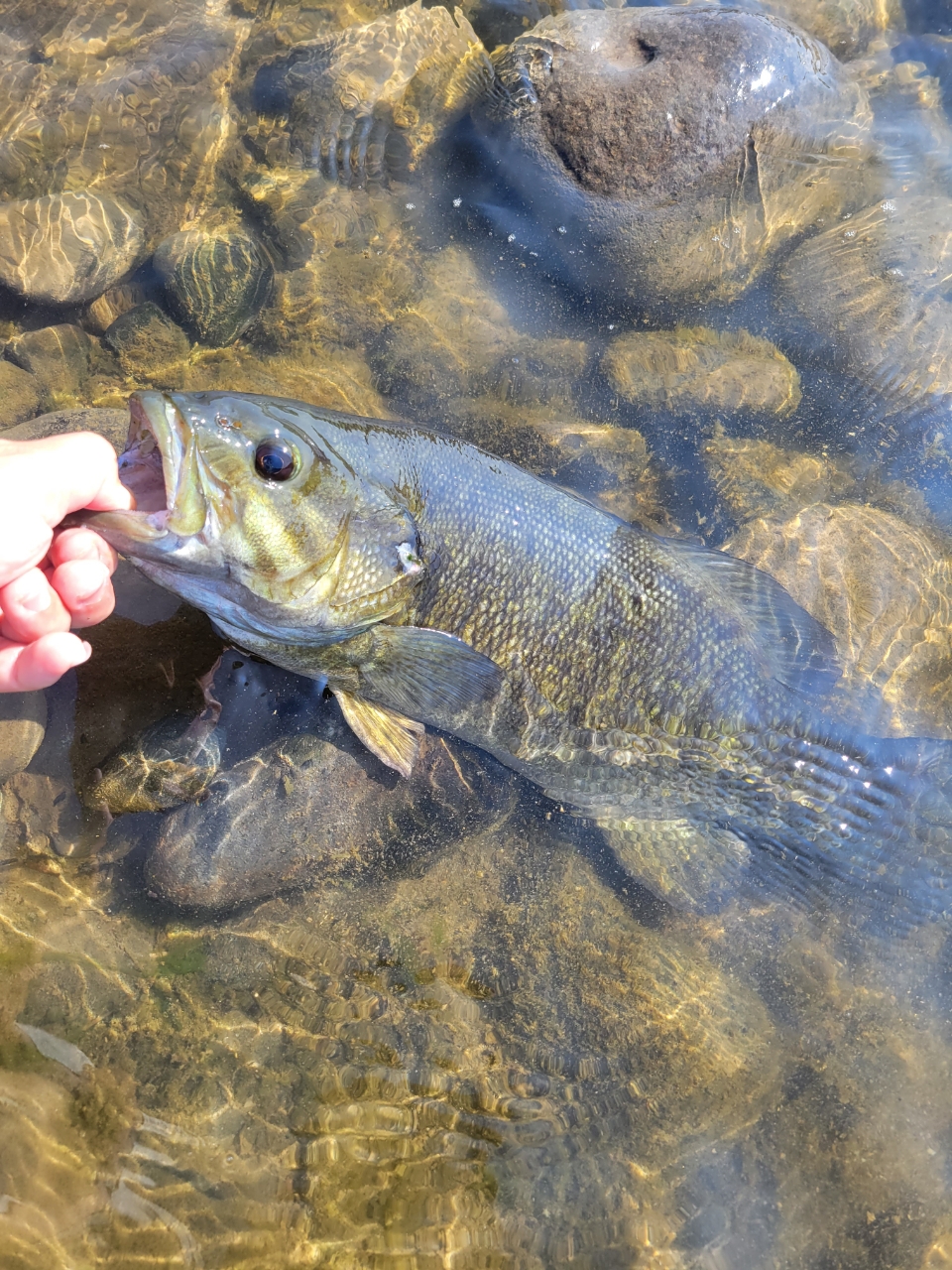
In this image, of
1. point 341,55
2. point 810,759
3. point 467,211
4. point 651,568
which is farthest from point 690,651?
point 341,55

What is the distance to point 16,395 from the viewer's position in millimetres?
4727

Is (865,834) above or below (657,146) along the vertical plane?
below

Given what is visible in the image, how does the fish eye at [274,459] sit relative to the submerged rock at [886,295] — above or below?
below

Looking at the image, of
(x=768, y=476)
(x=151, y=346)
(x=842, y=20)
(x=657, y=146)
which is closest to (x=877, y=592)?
(x=768, y=476)

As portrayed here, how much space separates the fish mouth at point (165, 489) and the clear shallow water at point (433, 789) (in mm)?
1131

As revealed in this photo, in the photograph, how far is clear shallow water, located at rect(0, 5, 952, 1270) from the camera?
10.8ft

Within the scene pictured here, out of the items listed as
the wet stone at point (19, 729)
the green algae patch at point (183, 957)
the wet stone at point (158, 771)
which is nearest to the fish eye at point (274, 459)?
the wet stone at point (158, 771)

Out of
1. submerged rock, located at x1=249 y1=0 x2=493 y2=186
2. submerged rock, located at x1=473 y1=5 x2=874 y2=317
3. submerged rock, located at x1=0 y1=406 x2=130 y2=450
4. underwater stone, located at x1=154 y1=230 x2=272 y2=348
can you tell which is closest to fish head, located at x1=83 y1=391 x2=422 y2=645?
submerged rock, located at x1=0 y1=406 x2=130 y2=450

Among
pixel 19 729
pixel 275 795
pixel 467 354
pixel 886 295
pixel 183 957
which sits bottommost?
pixel 183 957

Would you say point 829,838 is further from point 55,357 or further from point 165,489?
point 55,357

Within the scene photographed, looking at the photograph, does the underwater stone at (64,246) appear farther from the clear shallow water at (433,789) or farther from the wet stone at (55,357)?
the wet stone at (55,357)

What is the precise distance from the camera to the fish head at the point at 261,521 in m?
2.96

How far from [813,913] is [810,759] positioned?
0.86 metres

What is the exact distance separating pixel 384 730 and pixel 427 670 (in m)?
0.46
